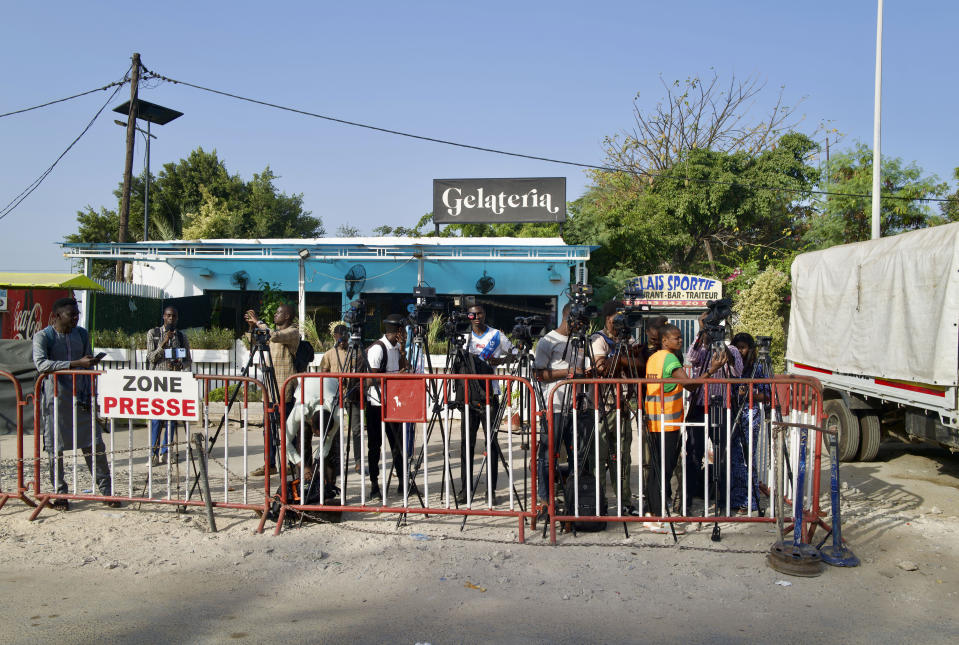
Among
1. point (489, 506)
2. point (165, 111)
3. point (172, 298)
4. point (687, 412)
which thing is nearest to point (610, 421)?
point (687, 412)

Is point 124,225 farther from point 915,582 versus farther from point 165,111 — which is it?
point 915,582

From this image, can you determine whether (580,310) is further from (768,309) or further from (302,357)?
(768,309)

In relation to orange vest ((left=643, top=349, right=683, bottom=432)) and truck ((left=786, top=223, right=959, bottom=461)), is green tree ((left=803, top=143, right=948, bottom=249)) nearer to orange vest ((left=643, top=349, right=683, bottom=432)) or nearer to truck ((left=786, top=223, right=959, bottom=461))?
truck ((left=786, top=223, right=959, bottom=461))

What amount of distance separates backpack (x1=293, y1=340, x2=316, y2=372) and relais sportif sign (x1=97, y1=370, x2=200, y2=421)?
1393mm

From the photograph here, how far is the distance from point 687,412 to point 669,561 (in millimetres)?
1438

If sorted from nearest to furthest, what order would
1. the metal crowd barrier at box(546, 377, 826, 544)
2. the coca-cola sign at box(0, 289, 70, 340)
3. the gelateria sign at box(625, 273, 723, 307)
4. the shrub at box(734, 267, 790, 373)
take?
1. the metal crowd barrier at box(546, 377, 826, 544)
2. the coca-cola sign at box(0, 289, 70, 340)
3. the shrub at box(734, 267, 790, 373)
4. the gelateria sign at box(625, 273, 723, 307)

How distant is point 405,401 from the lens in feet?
17.2

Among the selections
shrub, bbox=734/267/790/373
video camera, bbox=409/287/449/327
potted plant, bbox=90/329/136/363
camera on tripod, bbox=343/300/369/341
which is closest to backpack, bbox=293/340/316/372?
camera on tripod, bbox=343/300/369/341

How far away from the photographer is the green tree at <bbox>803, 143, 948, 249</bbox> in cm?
1769

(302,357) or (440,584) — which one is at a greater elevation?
(302,357)

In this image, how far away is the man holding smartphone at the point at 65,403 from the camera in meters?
5.60

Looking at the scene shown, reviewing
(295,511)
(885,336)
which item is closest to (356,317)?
(295,511)

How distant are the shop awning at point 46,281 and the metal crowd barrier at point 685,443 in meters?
11.7

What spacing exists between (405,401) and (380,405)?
71cm
